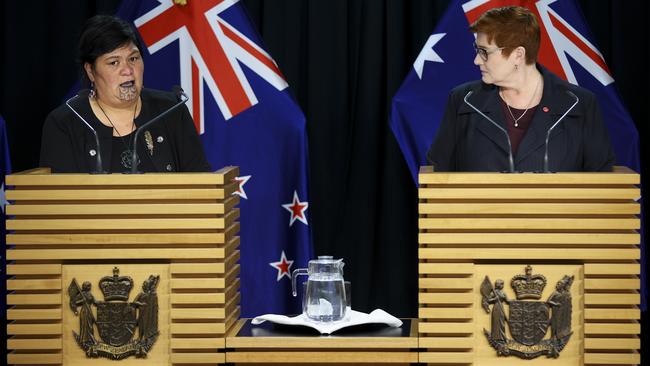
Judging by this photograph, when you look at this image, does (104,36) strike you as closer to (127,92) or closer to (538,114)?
(127,92)

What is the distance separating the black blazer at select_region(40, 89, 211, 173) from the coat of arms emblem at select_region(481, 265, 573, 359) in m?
1.39

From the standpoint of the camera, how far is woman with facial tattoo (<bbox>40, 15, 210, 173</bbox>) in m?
3.52

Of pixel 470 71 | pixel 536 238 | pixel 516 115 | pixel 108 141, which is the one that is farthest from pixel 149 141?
pixel 470 71

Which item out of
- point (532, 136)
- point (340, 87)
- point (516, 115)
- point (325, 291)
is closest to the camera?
point (325, 291)

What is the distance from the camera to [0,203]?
4516mm

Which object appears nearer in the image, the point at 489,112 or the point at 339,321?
the point at 339,321

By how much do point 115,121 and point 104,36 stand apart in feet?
0.92

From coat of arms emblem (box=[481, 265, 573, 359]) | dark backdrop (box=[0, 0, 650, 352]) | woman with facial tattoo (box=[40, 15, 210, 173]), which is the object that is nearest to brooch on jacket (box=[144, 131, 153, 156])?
woman with facial tattoo (box=[40, 15, 210, 173])

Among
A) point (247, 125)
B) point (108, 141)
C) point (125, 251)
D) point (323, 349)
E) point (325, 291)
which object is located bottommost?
point (323, 349)

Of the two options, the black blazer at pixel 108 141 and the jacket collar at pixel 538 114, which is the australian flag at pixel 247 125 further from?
the jacket collar at pixel 538 114


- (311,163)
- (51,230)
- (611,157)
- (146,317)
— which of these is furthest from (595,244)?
(311,163)

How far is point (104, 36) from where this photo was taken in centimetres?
358

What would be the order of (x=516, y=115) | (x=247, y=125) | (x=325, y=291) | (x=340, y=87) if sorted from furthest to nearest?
(x=340, y=87) → (x=247, y=125) → (x=516, y=115) → (x=325, y=291)

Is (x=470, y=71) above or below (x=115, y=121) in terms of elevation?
above
